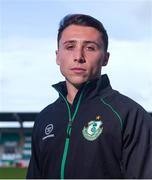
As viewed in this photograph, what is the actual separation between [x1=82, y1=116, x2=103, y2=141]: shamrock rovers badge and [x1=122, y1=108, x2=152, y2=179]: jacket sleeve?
114 millimetres

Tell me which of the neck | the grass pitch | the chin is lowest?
the grass pitch

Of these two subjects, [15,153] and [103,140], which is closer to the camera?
[103,140]

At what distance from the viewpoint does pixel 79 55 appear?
93.6 inches

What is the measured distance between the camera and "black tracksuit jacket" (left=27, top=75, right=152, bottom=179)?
2.27 meters

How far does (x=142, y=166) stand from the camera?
2268mm

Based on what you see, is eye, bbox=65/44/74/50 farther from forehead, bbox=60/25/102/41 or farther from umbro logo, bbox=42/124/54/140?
umbro logo, bbox=42/124/54/140

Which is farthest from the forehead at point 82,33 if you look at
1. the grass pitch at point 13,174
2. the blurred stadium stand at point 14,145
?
the blurred stadium stand at point 14,145

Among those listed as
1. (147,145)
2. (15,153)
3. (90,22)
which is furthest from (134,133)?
(15,153)

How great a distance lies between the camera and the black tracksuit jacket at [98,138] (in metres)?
2.27

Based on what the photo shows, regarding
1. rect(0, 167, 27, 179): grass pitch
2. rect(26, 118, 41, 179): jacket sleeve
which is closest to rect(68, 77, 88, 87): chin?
rect(26, 118, 41, 179): jacket sleeve

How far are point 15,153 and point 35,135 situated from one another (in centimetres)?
3309

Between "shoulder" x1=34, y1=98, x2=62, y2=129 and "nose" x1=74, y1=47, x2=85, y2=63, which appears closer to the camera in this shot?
"nose" x1=74, y1=47, x2=85, y2=63

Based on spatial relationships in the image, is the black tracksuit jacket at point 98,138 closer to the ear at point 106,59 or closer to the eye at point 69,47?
the ear at point 106,59

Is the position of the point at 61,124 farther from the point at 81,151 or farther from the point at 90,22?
the point at 90,22
